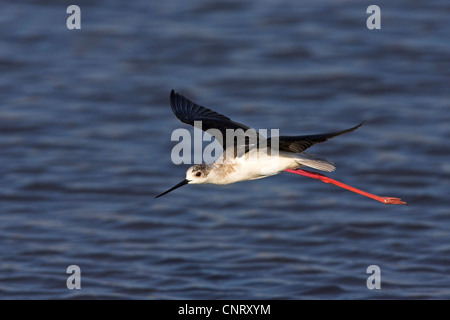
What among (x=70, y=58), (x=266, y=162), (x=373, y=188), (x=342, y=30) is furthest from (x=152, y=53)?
(x=266, y=162)

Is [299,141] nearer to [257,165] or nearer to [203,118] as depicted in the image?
[257,165]

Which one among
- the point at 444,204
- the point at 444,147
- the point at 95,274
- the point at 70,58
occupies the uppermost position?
the point at 70,58

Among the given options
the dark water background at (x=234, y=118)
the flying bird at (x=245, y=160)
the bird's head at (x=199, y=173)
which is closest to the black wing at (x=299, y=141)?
the flying bird at (x=245, y=160)

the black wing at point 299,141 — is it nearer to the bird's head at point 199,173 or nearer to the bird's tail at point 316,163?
the bird's tail at point 316,163

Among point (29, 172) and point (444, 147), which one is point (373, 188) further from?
point (29, 172)

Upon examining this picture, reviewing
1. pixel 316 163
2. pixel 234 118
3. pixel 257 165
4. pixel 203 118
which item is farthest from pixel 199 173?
pixel 234 118

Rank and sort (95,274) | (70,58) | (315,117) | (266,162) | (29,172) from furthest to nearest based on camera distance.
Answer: (70,58) < (315,117) < (29,172) < (95,274) < (266,162)

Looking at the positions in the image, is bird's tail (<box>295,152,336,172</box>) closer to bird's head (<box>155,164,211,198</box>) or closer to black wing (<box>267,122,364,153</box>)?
black wing (<box>267,122,364,153</box>)
